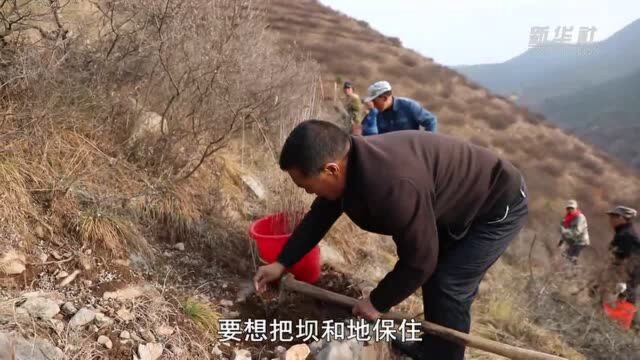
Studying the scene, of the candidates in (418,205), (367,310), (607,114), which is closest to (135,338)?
(367,310)

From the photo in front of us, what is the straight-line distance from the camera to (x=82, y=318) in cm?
219

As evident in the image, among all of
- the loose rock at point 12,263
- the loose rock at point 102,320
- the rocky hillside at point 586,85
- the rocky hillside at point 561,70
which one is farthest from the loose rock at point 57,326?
the rocky hillside at point 561,70

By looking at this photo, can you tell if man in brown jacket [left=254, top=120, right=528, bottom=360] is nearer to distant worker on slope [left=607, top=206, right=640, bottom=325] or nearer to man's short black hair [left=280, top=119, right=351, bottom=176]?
man's short black hair [left=280, top=119, right=351, bottom=176]

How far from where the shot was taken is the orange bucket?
17.3ft

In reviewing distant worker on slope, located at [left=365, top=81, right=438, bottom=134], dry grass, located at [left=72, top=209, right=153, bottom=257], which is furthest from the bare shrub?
distant worker on slope, located at [left=365, top=81, right=438, bottom=134]

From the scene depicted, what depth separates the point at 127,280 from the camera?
102 inches

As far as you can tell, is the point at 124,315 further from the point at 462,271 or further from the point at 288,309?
the point at 462,271

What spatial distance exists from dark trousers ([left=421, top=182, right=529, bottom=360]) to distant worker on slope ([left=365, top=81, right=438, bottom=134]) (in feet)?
6.22

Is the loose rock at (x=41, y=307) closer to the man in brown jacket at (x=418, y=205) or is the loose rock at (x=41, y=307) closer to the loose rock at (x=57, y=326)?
the loose rock at (x=57, y=326)

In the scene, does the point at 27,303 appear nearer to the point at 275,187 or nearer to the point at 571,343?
the point at 275,187

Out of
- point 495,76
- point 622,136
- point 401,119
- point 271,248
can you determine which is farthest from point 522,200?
point 495,76

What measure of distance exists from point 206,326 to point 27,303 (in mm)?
837

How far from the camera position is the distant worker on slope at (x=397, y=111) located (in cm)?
417

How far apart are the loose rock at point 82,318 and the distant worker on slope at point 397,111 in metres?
2.89
